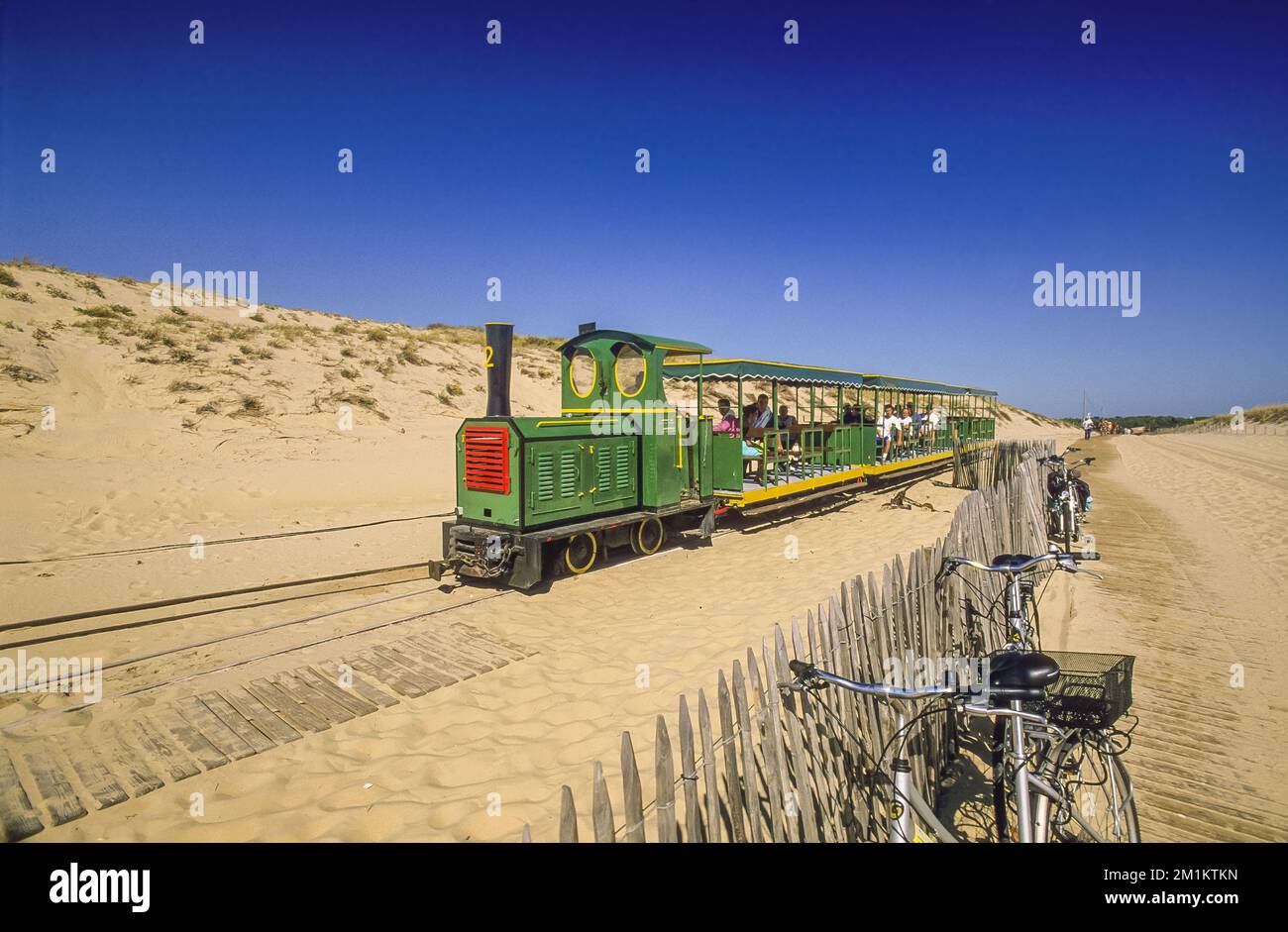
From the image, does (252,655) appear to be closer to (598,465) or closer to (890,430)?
(598,465)

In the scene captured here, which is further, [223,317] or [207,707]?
[223,317]

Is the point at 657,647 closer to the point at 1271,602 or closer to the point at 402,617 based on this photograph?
the point at 402,617

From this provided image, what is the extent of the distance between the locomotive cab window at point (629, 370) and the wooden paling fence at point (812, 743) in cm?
562

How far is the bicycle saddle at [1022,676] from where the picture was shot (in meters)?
2.43

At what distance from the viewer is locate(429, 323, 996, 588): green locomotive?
26.2ft

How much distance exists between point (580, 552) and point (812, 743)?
19.7 ft

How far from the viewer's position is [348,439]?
56.8ft

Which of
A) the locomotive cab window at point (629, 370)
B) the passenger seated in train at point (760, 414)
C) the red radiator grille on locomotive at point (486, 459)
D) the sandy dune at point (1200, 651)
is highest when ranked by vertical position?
the locomotive cab window at point (629, 370)

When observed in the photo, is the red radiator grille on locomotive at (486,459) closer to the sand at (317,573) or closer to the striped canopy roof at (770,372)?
the sand at (317,573)

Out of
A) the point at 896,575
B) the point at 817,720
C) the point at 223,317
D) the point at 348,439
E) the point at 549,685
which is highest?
the point at 223,317

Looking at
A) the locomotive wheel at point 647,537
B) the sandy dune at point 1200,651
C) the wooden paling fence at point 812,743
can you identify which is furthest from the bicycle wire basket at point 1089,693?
the locomotive wheel at point 647,537

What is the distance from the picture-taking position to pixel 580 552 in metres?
8.72
